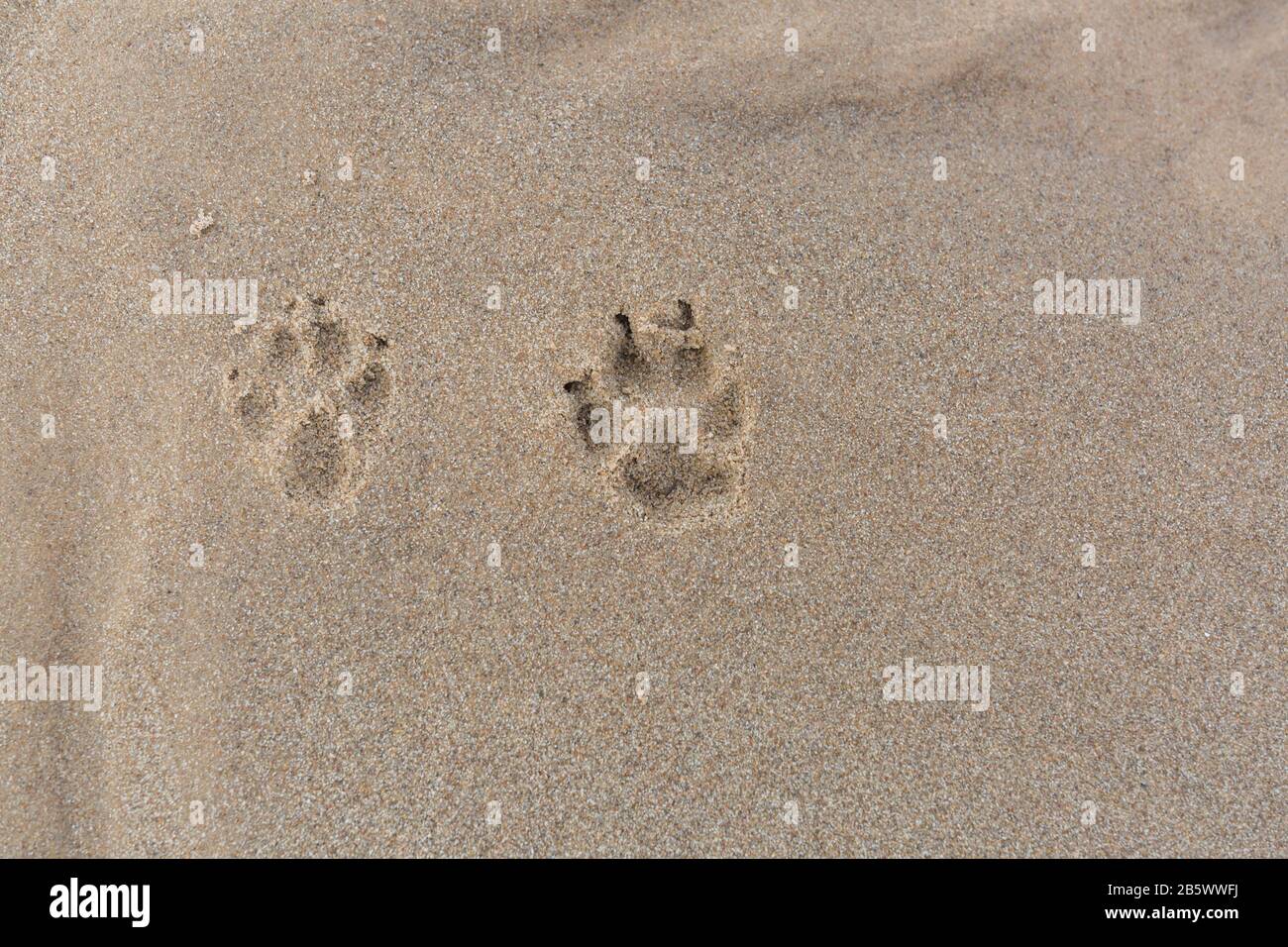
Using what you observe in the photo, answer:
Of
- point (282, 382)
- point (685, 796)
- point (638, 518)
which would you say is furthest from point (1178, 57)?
point (282, 382)

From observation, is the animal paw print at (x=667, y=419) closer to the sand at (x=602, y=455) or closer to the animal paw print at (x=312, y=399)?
the sand at (x=602, y=455)

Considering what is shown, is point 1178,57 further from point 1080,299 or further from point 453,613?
point 453,613

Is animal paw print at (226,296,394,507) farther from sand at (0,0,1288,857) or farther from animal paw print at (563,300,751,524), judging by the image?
animal paw print at (563,300,751,524)

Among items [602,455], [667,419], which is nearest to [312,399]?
[602,455]

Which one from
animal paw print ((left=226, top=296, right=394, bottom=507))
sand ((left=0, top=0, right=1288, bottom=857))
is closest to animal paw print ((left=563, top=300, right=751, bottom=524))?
sand ((left=0, top=0, right=1288, bottom=857))

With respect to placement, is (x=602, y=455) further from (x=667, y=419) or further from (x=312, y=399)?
(x=312, y=399)

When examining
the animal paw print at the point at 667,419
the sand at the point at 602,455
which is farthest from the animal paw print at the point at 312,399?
the animal paw print at the point at 667,419
